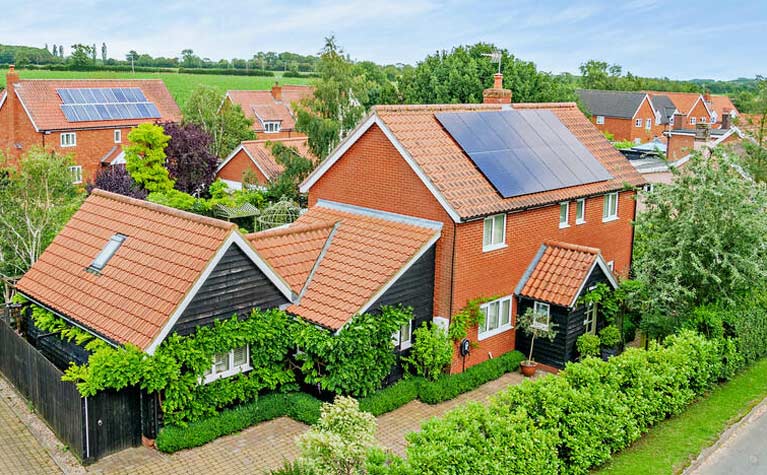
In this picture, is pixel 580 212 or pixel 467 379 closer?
pixel 467 379

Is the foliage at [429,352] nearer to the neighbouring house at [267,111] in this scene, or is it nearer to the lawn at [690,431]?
the lawn at [690,431]

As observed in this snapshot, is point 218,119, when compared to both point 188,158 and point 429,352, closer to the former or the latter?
point 188,158

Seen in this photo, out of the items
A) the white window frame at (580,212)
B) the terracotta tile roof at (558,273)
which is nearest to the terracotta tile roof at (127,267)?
the terracotta tile roof at (558,273)

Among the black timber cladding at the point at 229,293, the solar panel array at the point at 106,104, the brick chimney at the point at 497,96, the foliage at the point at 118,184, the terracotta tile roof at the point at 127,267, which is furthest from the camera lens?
the solar panel array at the point at 106,104

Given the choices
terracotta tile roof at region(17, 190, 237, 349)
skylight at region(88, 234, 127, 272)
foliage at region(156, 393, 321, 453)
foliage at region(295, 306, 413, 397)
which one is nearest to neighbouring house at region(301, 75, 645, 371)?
foliage at region(295, 306, 413, 397)

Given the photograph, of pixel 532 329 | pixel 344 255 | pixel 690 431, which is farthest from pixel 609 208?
pixel 344 255

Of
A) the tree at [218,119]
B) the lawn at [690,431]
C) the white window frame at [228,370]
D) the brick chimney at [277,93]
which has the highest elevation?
the brick chimney at [277,93]
